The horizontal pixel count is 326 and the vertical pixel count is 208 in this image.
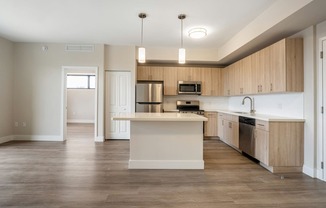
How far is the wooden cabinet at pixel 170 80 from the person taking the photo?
601 centimetres

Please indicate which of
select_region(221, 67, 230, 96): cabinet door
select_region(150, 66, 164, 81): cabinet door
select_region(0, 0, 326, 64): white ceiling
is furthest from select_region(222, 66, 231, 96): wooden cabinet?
select_region(150, 66, 164, 81): cabinet door

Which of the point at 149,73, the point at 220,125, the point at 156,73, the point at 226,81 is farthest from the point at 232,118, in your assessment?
the point at 149,73

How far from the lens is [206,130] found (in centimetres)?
584

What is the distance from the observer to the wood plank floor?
2262 millimetres

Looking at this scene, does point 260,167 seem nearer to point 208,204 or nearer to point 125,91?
point 208,204

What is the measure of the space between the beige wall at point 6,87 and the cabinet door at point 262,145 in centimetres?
616

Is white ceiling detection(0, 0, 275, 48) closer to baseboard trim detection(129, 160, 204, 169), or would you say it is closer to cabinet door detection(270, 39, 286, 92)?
cabinet door detection(270, 39, 286, 92)

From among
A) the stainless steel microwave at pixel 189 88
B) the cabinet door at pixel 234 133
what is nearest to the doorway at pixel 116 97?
the stainless steel microwave at pixel 189 88

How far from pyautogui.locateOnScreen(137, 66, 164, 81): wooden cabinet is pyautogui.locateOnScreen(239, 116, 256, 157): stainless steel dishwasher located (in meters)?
2.77

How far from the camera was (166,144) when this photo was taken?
3402 millimetres

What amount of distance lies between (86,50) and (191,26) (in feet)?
10.2

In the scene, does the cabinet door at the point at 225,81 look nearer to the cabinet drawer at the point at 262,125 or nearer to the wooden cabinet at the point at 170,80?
the wooden cabinet at the point at 170,80

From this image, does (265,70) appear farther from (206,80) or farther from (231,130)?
(206,80)

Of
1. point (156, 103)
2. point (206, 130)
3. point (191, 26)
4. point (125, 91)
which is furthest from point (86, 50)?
point (206, 130)
